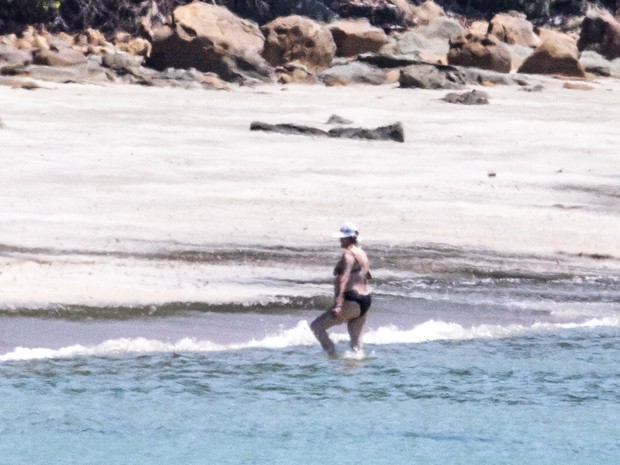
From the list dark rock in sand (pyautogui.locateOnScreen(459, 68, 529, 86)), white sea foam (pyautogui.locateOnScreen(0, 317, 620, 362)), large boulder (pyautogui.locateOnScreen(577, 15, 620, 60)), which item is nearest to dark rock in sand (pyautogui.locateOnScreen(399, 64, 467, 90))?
dark rock in sand (pyautogui.locateOnScreen(459, 68, 529, 86))

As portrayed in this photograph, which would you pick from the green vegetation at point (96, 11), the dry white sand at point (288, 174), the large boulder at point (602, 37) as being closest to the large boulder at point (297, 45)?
the green vegetation at point (96, 11)

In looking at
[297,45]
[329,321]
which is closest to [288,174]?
[329,321]

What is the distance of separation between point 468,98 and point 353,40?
34.2ft

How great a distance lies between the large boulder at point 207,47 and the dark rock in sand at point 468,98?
488 cm

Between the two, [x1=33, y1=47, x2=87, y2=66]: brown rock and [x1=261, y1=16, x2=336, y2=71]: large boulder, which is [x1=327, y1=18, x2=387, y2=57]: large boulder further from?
[x1=33, y1=47, x2=87, y2=66]: brown rock

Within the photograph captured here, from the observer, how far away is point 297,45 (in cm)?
3784

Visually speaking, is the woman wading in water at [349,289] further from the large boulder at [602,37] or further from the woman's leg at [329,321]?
the large boulder at [602,37]

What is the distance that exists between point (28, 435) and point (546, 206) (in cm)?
1082

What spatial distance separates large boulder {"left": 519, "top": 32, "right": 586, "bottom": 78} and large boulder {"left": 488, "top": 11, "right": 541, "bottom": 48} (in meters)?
5.22

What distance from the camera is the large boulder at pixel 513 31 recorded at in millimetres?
44344

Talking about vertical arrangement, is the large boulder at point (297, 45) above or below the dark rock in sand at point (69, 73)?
above

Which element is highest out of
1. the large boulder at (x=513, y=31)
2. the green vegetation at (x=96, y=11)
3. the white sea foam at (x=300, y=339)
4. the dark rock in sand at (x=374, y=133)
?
the large boulder at (x=513, y=31)

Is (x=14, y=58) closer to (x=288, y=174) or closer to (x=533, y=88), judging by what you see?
(x=533, y=88)

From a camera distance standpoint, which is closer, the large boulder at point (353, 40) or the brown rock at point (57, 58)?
the brown rock at point (57, 58)
